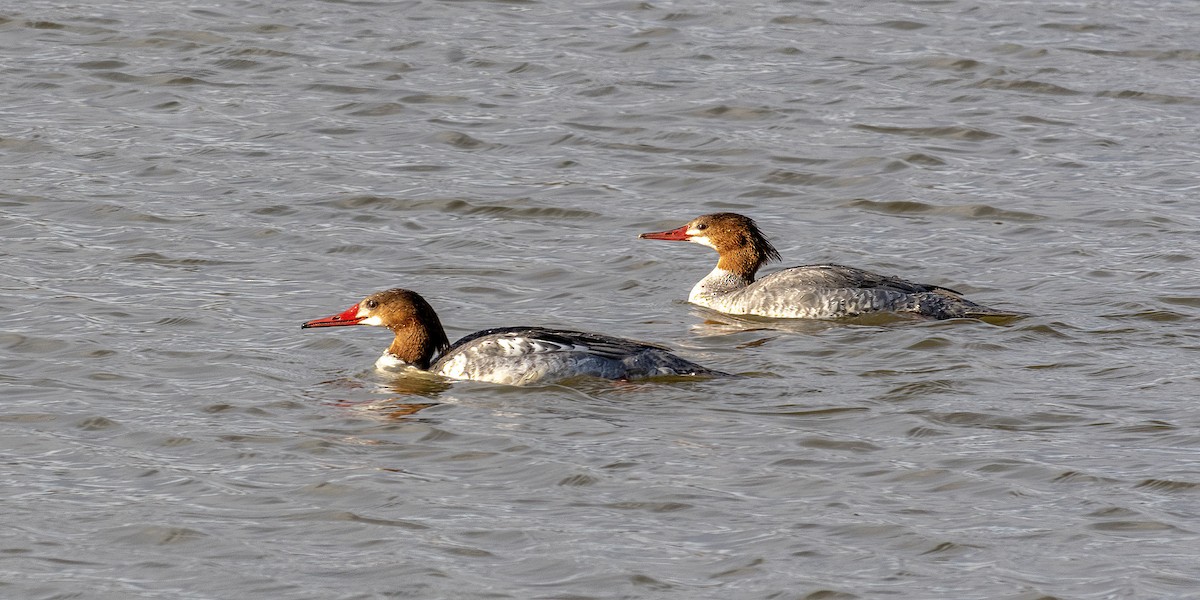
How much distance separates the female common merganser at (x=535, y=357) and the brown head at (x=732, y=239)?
3.28 metres

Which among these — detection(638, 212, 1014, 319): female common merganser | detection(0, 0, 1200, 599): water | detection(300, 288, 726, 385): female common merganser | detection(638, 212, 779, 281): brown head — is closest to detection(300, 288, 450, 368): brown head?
detection(300, 288, 726, 385): female common merganser

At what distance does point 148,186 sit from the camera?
17.3 metres

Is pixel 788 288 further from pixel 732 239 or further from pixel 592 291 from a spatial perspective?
pixel 592 291

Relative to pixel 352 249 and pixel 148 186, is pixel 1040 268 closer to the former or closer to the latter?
pixel 352 249

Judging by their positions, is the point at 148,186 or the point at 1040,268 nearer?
the point at 1040,268

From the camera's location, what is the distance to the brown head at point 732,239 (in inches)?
641

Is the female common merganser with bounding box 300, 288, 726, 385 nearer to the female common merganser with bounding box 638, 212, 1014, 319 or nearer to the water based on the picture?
the water

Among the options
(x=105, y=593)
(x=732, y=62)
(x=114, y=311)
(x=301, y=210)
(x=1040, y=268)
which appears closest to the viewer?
(x=105, y=593)

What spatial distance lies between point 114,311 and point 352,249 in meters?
2.52

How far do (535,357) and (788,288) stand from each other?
10.4 ft

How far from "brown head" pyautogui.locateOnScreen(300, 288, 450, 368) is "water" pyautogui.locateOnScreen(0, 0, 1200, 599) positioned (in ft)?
1.12

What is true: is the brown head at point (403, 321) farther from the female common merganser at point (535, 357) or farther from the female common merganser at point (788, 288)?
the female common merganser at point (788, 288)

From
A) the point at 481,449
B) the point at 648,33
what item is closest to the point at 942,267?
the point at 481,449

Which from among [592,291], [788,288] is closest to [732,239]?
[788,288]
